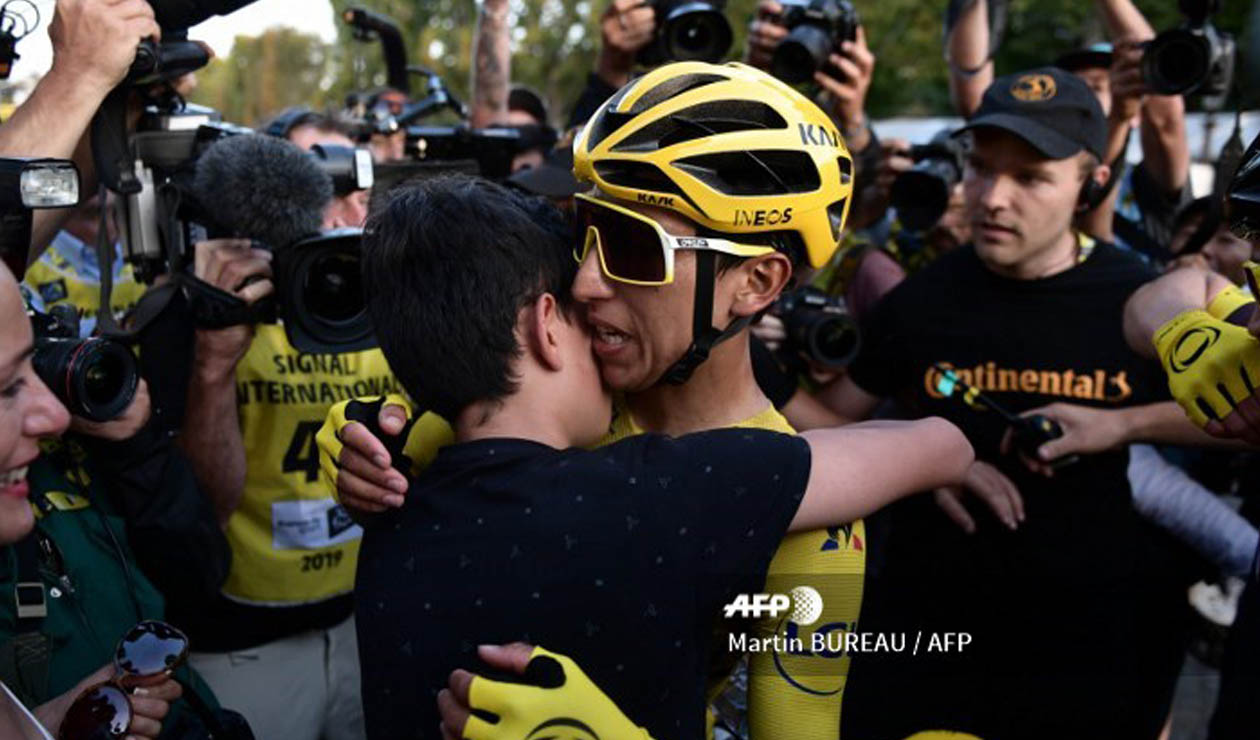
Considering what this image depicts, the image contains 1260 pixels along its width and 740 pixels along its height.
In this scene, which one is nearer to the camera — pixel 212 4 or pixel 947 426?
pixel 947 426

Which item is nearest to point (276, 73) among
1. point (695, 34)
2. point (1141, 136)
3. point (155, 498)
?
point (695, 34)

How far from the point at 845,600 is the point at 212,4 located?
6.59 ft

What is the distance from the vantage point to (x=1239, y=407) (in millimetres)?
2072

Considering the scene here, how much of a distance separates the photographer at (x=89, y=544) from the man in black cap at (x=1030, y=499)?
6.04ft

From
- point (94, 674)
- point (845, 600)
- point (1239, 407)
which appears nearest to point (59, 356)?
point (94, 674)

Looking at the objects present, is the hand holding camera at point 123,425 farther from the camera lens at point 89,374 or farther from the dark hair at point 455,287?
the dark hair at point 455,287

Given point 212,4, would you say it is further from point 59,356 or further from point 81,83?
point 59,356

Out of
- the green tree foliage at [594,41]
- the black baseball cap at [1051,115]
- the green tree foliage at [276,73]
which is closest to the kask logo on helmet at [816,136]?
the black baseball cap at [1051,115]

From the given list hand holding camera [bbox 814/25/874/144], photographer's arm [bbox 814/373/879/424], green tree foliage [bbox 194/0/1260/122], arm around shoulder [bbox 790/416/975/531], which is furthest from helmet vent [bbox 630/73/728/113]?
green tree foliage [bbox 194/0/1260/122]

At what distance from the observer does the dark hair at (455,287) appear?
66.9 inches

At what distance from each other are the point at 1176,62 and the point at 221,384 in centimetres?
347

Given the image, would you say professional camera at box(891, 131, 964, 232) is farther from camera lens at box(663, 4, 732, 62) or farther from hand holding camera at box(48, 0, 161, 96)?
hand holding camera at box(48, 0, 161, 96)

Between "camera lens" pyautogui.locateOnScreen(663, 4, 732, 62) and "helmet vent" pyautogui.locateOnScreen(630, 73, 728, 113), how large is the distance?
1993 millimetres

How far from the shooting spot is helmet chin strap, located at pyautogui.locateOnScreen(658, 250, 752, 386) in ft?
6.38
